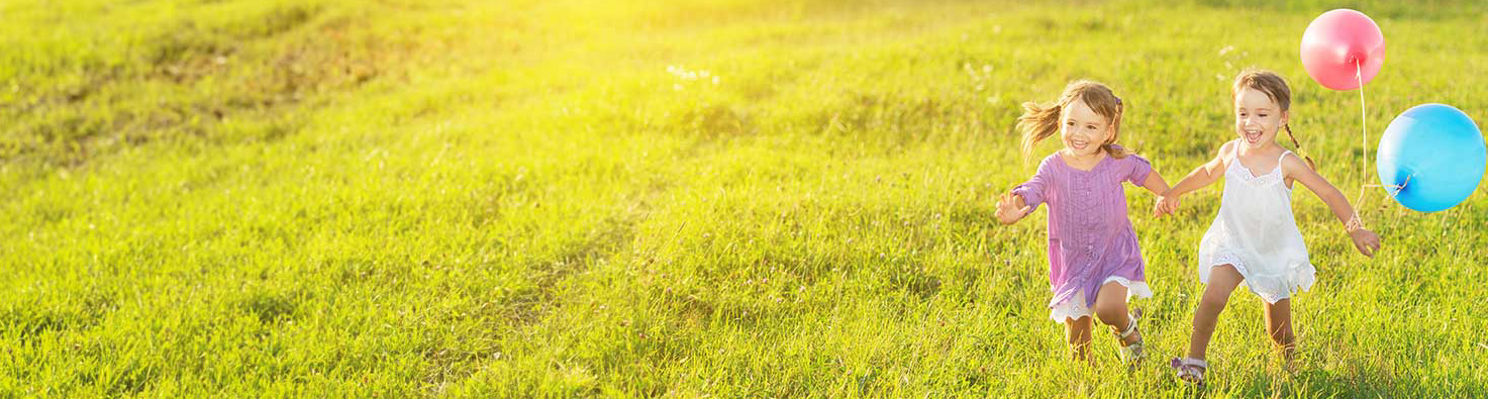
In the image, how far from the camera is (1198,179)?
4195 mm

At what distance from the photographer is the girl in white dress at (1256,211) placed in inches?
154

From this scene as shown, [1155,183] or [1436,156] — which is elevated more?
[1436,156]

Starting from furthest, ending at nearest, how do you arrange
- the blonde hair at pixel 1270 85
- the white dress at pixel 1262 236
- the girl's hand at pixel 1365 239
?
the white dress at pixel 1262 236, the blonde hair at pixel 1270 85, the girl's hand at pixel 1365 239

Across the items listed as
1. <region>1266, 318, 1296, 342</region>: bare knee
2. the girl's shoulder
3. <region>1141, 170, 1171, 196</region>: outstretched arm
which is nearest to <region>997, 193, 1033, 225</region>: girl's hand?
the girl's shoulder

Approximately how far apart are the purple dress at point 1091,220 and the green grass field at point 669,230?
0.47 metres

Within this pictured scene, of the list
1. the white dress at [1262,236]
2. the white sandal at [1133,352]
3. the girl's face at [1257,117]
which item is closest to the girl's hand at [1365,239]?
the white dress at [1262,236]

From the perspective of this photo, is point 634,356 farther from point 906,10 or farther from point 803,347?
point 906,10

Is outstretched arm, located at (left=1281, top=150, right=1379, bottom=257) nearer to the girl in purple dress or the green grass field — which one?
the girl in purple dress

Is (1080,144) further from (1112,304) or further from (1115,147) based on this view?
(1112,304)

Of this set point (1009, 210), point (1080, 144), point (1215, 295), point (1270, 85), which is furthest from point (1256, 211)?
point (1009, 210)

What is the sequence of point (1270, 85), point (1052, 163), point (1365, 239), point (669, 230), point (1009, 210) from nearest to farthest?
point (1365, 239) < point (1270, 85) < point (1009, 210) < point (1052, 163) < point (669, 230)

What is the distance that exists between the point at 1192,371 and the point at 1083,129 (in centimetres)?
115

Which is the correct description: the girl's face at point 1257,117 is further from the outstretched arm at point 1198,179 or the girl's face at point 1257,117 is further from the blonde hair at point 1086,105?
the blonde hair at point 1086,105

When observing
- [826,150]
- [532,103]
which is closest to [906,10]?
[532,103]
